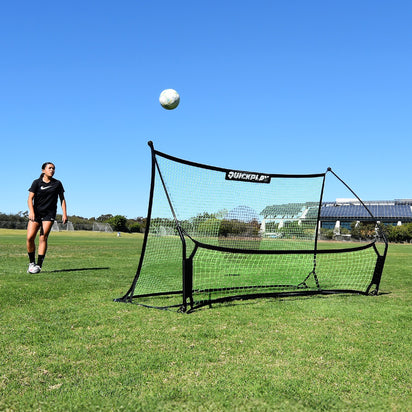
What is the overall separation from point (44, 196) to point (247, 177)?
13.4 ft

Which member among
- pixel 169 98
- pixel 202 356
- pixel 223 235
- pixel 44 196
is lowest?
pixel 202 356

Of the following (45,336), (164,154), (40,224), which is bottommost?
(45,336)

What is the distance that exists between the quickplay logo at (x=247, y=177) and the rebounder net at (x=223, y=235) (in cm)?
2

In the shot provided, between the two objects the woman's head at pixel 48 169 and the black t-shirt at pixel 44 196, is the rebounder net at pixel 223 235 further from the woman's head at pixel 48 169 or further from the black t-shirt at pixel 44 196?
the woman's head at pixel 48 169

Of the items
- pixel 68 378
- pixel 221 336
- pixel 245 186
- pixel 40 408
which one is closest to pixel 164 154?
pixel 245 186

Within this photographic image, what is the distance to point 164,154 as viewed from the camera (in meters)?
5.37

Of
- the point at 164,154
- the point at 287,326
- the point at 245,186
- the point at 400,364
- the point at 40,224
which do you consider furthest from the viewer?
the point at 40,224

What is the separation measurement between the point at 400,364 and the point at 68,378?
8.27 ft

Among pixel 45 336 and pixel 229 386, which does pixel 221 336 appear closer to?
pixel 229 386

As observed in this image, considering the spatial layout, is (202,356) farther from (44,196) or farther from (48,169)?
(48,169)

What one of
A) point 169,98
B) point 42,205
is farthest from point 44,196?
point 169,98

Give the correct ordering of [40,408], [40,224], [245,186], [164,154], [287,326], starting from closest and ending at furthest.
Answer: [40,408]
[287,326]
[164,154]
[245,186]
[40,224]

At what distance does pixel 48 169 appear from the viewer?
7.89 meters

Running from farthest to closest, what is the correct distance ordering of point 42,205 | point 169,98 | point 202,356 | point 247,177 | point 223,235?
point 42,205 < point 169,98 < point 223,235 < point 247,177 < point 202,356
